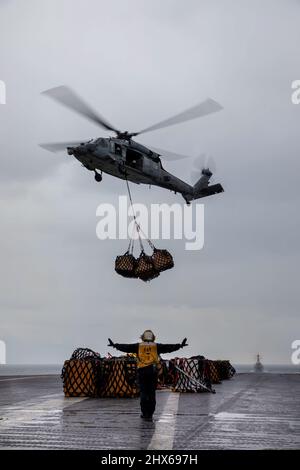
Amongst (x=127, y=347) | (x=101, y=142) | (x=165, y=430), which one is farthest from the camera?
(x=101, y=142)

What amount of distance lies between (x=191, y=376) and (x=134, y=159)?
9632 millimetres

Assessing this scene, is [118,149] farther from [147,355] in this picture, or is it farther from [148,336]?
[147,355]

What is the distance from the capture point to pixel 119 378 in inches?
858

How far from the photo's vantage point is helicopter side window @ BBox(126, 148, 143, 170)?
90.5ft

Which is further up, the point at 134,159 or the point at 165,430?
the point at 134,159

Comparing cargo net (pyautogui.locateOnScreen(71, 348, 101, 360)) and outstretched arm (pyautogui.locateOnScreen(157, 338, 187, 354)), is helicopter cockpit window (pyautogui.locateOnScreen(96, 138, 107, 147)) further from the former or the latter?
outstretched arm (pyautogui.locateOnScreen(157, 338, 187, 354))

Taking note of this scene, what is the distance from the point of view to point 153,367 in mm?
14391

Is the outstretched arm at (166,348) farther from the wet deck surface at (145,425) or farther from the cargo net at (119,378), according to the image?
the cargo net at (119,378)

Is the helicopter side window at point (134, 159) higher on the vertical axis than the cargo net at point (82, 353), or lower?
higher

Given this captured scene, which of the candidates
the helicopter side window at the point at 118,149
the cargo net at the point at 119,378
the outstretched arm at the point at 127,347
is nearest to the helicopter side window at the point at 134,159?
the helicopter side window at the point at 118,149

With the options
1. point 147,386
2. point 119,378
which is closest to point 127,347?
point 147,386

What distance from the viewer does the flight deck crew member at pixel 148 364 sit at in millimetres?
14320

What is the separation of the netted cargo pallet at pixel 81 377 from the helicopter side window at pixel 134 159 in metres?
9.60
